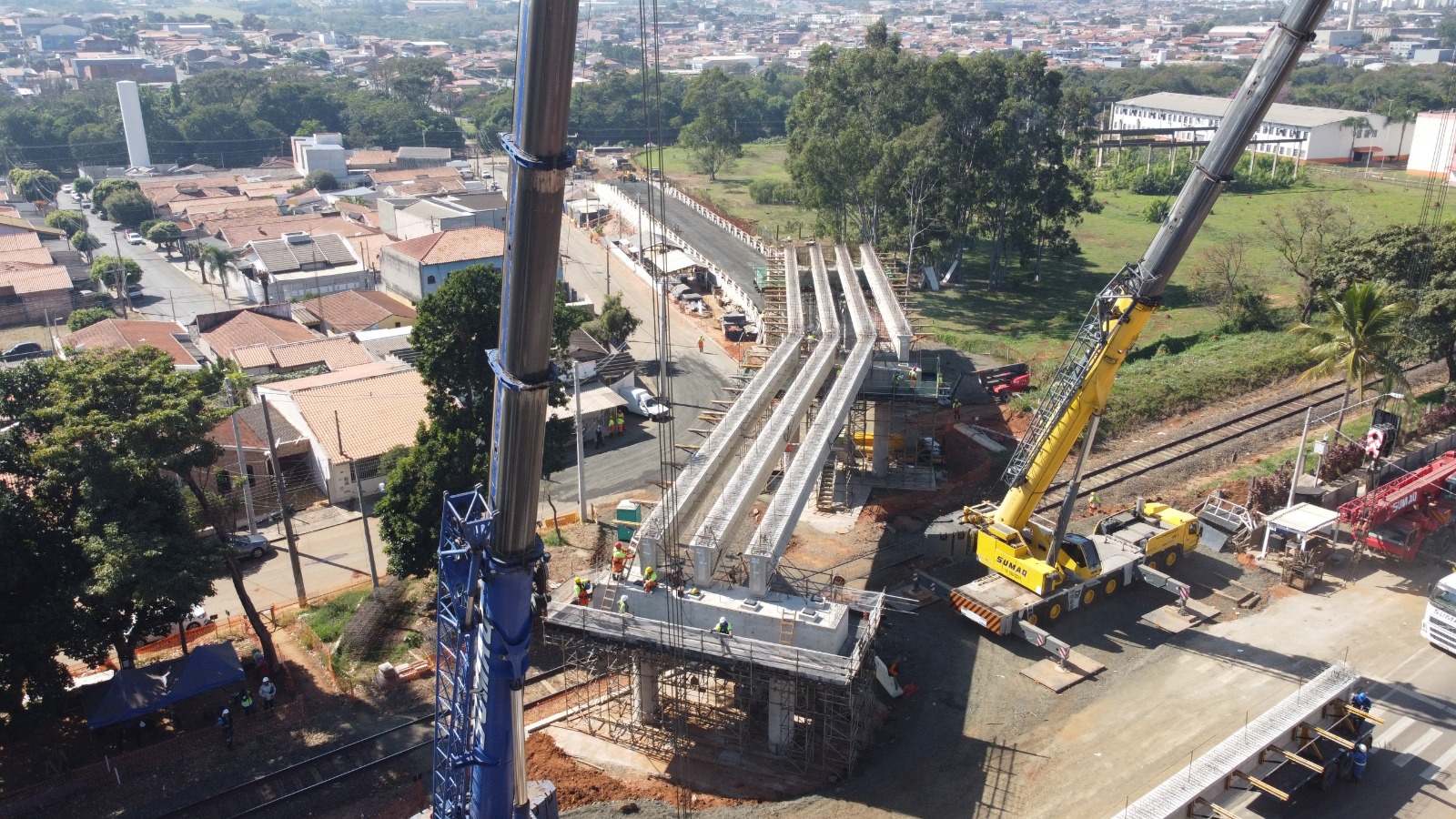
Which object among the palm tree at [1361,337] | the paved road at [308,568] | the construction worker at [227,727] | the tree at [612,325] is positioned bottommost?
the paved road at [308,568]

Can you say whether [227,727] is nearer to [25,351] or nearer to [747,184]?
[25,351]

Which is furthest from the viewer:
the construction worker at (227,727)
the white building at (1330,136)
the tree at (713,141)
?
the tree at (713,141)

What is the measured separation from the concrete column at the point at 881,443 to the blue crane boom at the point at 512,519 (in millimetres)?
16838

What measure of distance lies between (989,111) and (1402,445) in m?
23.0

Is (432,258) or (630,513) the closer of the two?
(630,513)

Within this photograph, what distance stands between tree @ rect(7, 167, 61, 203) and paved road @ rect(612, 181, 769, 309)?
47796 mm

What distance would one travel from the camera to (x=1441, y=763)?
61.9ft

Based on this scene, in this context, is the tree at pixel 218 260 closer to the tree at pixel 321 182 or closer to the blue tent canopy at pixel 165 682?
the tree at pixel 321 182

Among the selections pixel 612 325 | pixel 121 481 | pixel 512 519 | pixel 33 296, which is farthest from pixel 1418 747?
pixel 33 296

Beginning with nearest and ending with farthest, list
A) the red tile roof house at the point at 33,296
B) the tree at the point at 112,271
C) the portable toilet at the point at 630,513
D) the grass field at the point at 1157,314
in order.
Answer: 1. the portable toilet at the point at 630,513
2. the grass field at the point at 1157,314
3. the red tile roof house at the point at 33,296
4. the tree at the point at 112,271

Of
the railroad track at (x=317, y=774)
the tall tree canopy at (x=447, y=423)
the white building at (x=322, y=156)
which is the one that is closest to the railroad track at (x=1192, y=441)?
the tall tree canopy at (x=447, y=423)

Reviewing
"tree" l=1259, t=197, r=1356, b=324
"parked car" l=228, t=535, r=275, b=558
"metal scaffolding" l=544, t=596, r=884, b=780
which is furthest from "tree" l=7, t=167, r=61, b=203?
"tree" l=1259, t=197, r=1356, b=324

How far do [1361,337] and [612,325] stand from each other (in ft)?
88.4

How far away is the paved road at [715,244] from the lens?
5425cm
